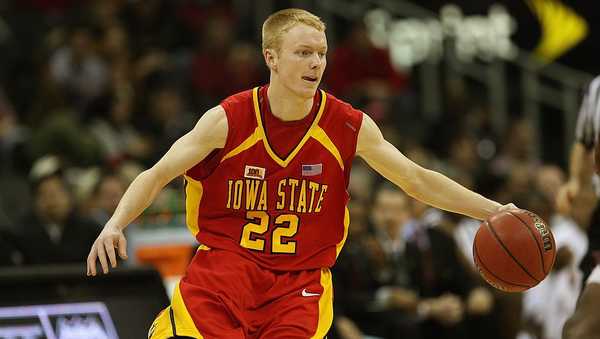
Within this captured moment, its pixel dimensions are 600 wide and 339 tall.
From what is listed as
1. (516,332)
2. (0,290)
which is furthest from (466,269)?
(0,290)

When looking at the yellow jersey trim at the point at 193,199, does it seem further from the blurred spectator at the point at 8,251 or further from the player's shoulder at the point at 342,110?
the blurred spectator at the point at 8,251

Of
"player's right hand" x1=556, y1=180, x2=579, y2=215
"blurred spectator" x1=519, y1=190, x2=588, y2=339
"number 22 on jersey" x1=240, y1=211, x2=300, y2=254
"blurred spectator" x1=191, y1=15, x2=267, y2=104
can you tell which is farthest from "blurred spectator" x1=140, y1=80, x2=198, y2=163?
"number 22 on jersey" x1=240, y1=211, x2=300, y2=254

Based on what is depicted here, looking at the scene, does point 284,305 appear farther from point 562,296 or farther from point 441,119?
point 441,119

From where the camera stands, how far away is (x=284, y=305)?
5.65m

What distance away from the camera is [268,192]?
5.75m

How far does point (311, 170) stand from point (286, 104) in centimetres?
35

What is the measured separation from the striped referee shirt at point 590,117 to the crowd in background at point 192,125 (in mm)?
674

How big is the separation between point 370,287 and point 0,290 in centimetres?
357

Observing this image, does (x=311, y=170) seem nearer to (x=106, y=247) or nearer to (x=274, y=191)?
(x=274, y=191)

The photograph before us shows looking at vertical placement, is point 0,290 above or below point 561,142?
above

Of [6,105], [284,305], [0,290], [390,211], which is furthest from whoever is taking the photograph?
[6,105]

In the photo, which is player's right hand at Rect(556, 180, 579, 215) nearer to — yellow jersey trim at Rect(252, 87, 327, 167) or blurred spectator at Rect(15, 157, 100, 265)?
yellow jersey trim at Rect(252, 87, 327, 167)

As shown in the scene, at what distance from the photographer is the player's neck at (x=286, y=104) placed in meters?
5.79

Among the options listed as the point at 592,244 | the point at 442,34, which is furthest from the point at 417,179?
the point at 442,34
